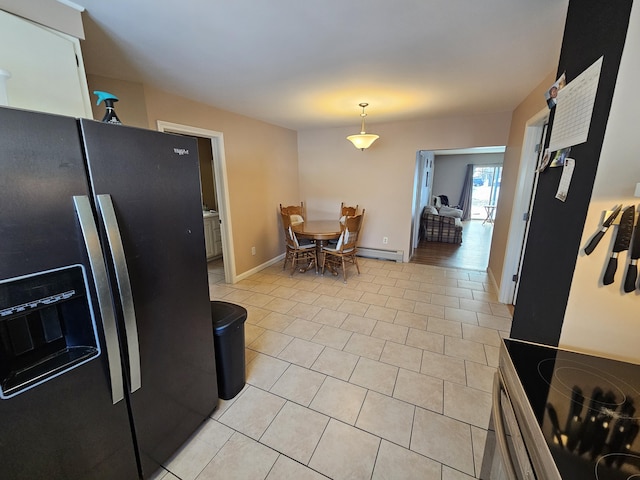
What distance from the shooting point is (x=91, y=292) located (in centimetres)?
99

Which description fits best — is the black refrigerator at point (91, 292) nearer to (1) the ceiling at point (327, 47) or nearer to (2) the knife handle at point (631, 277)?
(1) the ceiling at point (327, 47)

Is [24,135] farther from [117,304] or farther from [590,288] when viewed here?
[590,288]

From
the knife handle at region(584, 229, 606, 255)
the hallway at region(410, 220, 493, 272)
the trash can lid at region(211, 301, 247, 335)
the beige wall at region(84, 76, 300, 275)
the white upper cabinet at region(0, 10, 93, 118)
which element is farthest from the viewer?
the hallway at region(410, 220, 493, 272)

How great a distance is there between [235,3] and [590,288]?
212cm

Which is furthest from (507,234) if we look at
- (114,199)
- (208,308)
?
(114,199)

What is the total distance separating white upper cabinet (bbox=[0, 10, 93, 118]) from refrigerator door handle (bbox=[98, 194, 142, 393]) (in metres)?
Result: 0.75

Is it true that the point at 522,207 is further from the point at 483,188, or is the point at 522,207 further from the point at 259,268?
the point at 483,188

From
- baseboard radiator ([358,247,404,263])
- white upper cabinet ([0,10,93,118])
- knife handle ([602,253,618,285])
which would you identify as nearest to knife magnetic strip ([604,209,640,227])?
knife handle ([602,253,618,285])

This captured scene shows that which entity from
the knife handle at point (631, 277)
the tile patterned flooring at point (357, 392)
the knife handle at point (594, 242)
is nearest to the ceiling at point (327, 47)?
the knife handle at point (594, 242)

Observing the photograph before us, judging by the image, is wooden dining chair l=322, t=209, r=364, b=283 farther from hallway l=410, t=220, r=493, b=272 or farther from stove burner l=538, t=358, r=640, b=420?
stove burner l=538, t=358, r=640, b=420

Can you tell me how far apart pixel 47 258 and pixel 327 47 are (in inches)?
77.3

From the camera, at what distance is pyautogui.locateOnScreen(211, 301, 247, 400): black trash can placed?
169cm

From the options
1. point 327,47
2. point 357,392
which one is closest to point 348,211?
point 327,47

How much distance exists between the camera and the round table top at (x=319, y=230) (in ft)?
12.7
